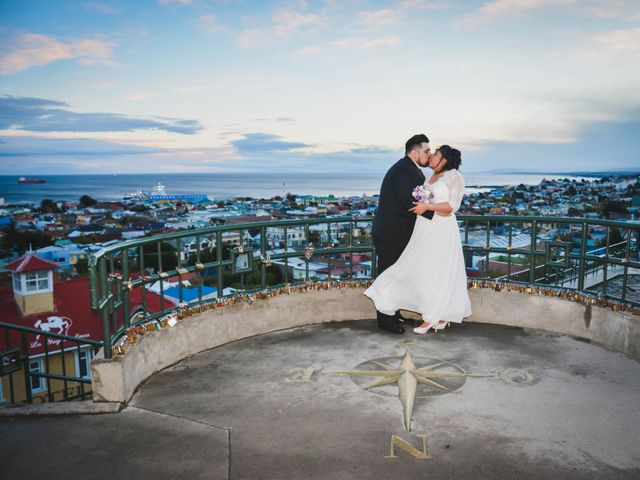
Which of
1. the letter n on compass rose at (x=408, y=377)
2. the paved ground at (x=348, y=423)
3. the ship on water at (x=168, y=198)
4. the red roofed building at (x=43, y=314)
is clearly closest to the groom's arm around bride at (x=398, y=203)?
the paved ground at (x=348, y=423)

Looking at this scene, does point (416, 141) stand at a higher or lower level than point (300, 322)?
higher

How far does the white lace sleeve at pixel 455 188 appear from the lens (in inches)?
218

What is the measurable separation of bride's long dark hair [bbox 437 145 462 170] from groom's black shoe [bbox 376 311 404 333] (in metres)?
1.79

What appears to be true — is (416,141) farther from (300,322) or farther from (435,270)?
(300,322)

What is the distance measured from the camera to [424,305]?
575 centimetres

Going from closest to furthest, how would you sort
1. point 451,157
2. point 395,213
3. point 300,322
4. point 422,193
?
point 422,193 < point 451,157 < point 395,213 < point 300,322

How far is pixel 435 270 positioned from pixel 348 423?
2413 millimetres

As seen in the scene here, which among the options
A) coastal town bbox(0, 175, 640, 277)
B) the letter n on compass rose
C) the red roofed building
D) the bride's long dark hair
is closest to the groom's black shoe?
the letter n on compass rose

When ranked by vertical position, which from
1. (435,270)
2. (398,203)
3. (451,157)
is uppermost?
(451,157)

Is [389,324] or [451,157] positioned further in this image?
[389,324]

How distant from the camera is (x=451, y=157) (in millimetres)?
5645

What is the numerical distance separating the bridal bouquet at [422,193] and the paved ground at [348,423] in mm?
1564

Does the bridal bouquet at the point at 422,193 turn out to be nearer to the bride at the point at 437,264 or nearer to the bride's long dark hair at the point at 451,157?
the bride at the point at 437,264

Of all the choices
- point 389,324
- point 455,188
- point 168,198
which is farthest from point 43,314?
point 168,198
